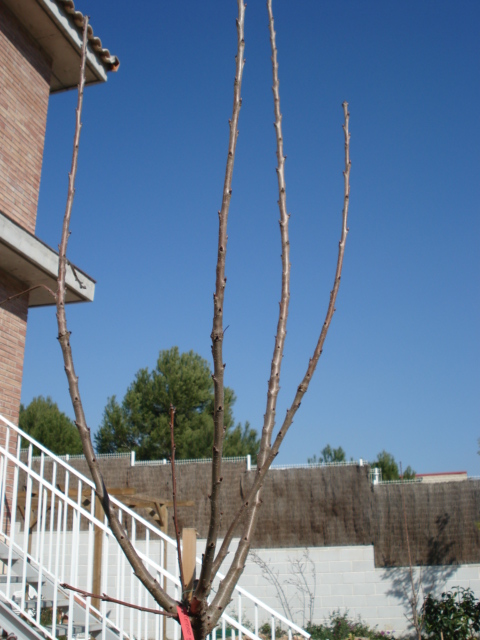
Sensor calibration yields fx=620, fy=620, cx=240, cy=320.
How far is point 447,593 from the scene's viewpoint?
34.0 ft

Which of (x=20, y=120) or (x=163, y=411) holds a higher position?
(x=20, y=120)

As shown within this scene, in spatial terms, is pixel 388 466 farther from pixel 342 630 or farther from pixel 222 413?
pixel 222 413

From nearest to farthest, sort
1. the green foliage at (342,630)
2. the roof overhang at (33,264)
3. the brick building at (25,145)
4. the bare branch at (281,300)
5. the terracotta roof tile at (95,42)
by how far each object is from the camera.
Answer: the bare branch at (281,300) < the roof overhang at (33,264) < the brick building at (25,145) < the terracotta roof tile at (95,42) < the green foliage at (342,630)

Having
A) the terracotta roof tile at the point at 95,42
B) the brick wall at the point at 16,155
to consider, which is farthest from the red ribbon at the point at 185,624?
the terracotta roof tile at the point at 95,42

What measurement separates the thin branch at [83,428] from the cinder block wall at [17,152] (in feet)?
15.7

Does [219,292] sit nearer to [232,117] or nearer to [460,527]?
[232,117]

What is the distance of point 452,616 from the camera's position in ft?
31.9

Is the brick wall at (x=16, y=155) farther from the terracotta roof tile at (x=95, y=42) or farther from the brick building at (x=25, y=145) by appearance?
the terracotta roof tile at (x=95, y=42)

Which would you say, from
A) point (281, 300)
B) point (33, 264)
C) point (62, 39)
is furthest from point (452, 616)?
point (281, 300)

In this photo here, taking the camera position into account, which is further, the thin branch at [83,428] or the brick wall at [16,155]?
the brick wall at [16,155]

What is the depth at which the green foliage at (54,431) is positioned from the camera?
23.8 metres

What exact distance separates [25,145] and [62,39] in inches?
57.5

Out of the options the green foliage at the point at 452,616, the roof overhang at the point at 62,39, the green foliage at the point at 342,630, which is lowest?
the green foliage at the point at 342,630

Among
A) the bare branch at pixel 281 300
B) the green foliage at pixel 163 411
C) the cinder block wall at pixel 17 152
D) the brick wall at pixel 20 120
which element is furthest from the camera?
the green foliage at pixel 163 411
